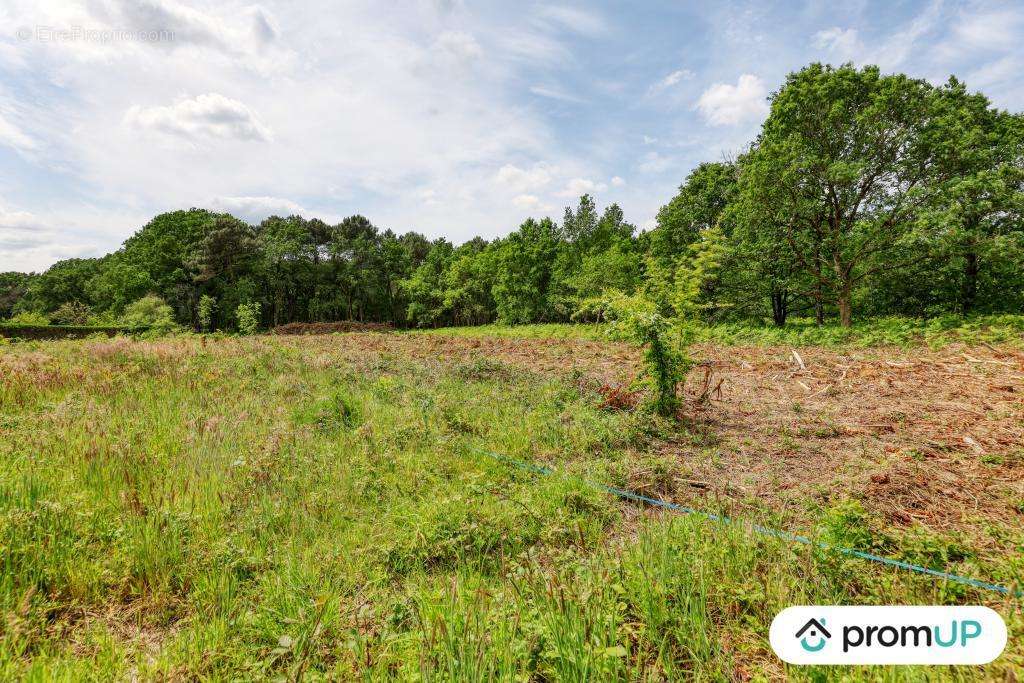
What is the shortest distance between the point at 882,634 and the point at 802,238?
2205 centimetres

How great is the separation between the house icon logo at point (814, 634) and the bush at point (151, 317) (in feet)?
98.0

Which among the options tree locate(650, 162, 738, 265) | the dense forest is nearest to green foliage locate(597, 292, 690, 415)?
the dense forest

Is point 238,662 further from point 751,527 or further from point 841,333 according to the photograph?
point 841,333

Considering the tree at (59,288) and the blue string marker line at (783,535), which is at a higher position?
the tree at (59,288)

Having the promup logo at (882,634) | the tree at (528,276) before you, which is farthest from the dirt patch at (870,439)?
the tree at (528,276)

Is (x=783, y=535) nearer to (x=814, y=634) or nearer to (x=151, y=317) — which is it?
(x=814, y=634)

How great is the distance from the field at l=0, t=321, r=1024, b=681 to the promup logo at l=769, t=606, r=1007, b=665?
88 millimetres

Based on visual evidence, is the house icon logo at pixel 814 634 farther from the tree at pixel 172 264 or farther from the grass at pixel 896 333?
the tree at pixel 172 264

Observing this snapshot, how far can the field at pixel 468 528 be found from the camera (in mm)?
2367

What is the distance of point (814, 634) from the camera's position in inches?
84.9

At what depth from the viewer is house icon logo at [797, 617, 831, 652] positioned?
213cm

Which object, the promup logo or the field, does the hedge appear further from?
the promup logo

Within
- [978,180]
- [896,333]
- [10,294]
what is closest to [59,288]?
[10,294]

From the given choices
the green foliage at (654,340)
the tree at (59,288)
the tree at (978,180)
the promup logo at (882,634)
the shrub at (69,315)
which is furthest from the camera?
the tree at (59,288)
